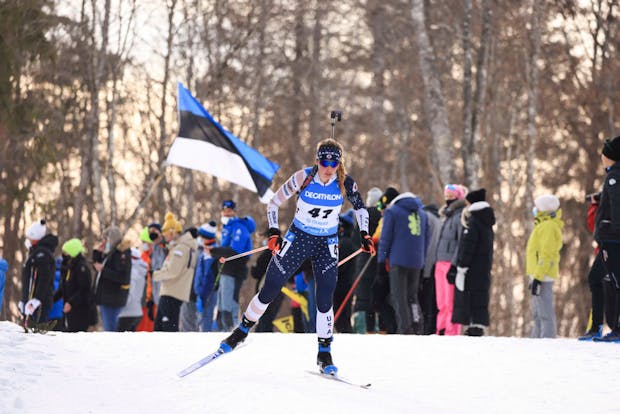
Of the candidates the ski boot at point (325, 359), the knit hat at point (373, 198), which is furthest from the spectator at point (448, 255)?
the ski boot at point (325, 359)

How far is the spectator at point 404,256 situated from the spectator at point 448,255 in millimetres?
279

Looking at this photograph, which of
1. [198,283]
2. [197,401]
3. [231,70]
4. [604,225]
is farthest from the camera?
[231,70]

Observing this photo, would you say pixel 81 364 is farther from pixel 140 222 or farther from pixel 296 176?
pixel 140 222

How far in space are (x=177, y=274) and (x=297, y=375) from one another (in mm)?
5796

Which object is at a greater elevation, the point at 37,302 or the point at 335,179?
the point at 335,179

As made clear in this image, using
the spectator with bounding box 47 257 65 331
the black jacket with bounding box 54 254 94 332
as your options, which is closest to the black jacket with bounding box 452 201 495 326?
the black jacket with bounding box 54 254 94 332

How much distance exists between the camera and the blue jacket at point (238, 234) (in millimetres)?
13844

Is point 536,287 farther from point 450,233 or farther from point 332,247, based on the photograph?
point 332,247

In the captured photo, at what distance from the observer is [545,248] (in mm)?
12477

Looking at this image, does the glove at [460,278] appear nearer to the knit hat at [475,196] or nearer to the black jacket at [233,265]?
the knit hat at [475,196]

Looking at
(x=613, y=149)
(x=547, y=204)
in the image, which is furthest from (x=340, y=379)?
(x=547, y=204)

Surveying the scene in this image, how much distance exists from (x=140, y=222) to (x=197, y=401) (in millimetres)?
31596

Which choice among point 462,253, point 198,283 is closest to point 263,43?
point 198,283

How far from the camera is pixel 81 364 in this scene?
8695mm
